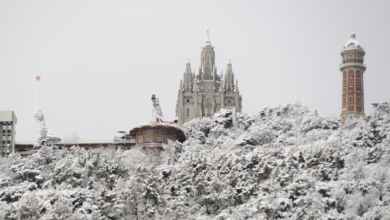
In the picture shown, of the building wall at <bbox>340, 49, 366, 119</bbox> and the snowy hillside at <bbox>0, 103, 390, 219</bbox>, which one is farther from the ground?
the building wall at <bbox>340, 49, 366, 119</bbox>

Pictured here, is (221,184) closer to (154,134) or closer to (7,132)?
(154,134)

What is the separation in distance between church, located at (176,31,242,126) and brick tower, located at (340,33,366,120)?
94.9 feet

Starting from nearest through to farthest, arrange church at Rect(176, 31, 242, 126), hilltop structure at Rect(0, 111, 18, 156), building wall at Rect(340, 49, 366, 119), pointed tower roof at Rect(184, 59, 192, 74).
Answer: hilltop structure at Rect(0, 111, 18, 156) → building wall at Rect(340, 49, 366, 119) → church at Rect(176, 31, 242, 126) → pointed tower roof at Rect(184, 59, 192, 74)

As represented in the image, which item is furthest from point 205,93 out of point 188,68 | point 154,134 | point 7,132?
point 7,132

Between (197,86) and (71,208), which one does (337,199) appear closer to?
(71,208)

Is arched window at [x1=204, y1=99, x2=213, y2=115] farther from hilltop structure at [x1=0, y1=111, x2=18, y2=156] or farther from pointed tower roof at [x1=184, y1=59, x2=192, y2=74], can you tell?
hilltop structure at [x1=0, y1=111, x2=18, y2=156]

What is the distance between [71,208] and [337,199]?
1212 inches

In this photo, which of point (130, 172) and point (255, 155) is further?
point (130, 172)

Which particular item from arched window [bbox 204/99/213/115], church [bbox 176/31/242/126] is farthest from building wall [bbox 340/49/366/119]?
arched window [bbox 204/99/213/115]

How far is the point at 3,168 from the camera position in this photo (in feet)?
296

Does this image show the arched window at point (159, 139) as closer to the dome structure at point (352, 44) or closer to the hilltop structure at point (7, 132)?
the hilltop structure at point (7, 132)

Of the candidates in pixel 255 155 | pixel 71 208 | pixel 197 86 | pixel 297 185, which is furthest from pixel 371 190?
pixel 197 86

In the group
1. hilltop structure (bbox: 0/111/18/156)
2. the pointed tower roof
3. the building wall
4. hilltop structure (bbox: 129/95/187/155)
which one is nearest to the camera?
hilltop structure (bbox: 129/95/187/155)

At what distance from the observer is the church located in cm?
14738
